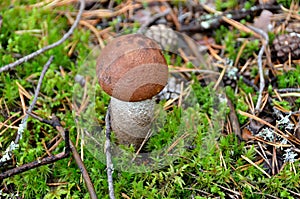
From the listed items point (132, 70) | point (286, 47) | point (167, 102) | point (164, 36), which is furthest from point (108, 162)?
point (286, 47)

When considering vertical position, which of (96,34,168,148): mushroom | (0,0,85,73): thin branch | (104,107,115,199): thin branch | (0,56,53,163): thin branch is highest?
(96,34,168,148): mushroom

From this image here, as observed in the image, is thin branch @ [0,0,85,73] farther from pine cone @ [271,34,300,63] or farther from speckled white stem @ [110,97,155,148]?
pine cone @ [271,34,300,63]

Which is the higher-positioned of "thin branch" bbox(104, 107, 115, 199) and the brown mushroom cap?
the brown mushroom cap

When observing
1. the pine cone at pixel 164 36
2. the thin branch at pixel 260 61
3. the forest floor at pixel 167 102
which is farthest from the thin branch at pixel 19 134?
the thin branch at pixel 260 61

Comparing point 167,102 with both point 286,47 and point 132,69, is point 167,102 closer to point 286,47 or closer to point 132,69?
point 132,69

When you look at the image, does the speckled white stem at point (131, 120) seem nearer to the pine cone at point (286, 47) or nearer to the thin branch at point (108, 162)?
the thin branch at point (108, 162)

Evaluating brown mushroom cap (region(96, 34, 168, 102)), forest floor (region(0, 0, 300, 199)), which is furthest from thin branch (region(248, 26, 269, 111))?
brown mushroom cap (region(96, 34, 168, 102))

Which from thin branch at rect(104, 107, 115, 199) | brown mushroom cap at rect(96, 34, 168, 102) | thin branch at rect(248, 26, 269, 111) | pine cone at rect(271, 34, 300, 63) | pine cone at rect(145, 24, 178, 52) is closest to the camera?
brown mushroom cap at rect(96, 34, 168, 102)
